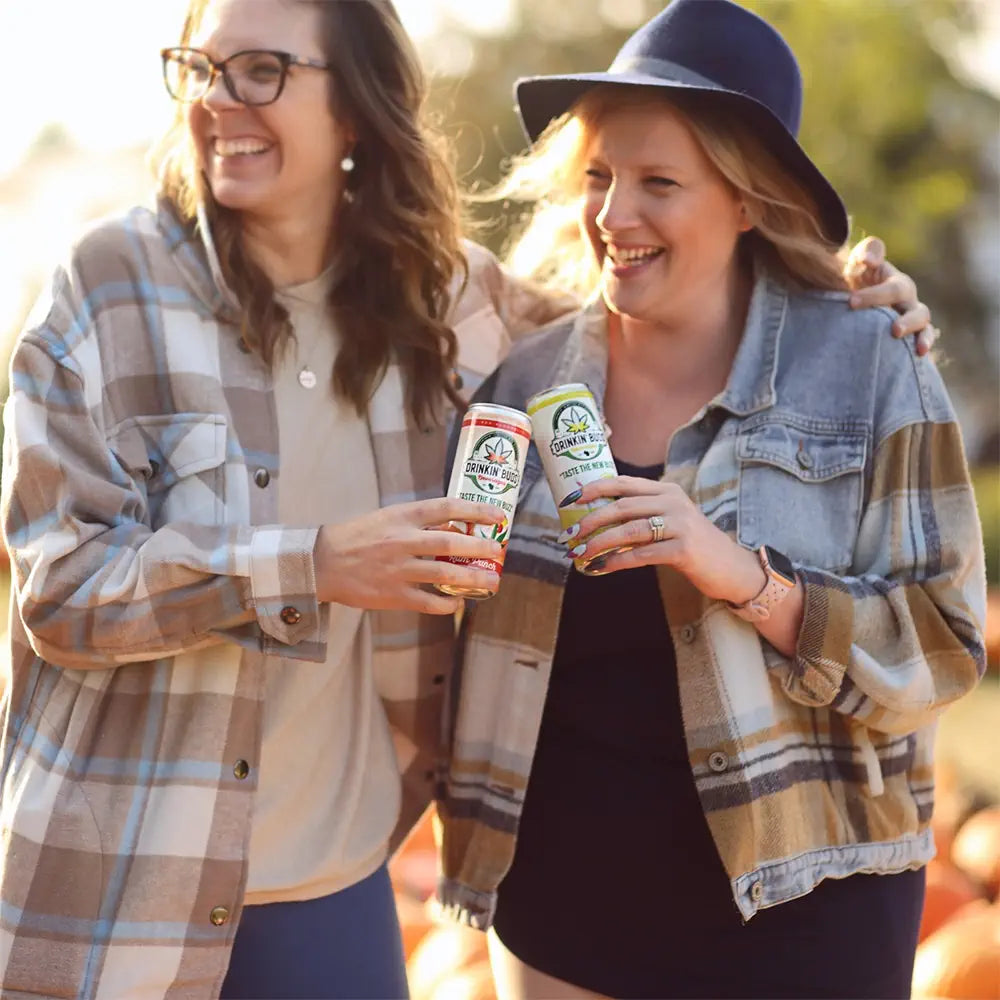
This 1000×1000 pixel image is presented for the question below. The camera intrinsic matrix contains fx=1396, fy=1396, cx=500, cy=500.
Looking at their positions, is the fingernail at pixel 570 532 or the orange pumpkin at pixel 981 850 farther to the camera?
the orange pumpkin at pixel 981 850

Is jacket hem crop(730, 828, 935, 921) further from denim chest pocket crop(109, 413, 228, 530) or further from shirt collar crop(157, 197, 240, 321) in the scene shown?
shirt collar crop(157, 197, 240, 321)

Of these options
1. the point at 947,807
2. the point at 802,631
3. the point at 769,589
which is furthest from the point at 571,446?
the point at 947,807

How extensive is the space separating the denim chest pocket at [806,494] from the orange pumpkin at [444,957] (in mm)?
1713

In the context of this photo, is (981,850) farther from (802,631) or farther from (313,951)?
(313,951)

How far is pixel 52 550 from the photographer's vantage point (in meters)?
2.31

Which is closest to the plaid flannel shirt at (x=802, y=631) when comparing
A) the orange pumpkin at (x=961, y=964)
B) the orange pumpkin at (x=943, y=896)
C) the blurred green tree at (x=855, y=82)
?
the orange pumpkin at (x=961, y=964)

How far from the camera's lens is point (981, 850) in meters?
4.49

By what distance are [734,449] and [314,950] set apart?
1.24 m

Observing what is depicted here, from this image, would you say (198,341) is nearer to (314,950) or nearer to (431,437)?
(431,437)

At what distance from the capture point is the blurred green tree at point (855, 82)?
1429cm

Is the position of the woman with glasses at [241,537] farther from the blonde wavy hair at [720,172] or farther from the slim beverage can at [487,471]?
the blonde wavy hair at [720,172]

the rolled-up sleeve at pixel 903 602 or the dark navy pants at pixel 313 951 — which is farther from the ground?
the rolled-up sleeve at pixel 903 602

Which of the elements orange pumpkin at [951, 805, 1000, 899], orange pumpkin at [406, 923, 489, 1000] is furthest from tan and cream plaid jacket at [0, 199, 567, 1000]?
orange pumpkin at [951, 805, 1000, 899]

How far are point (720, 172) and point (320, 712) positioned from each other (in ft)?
4.26
